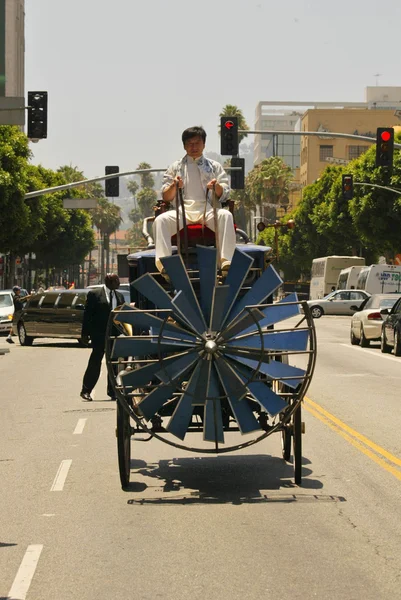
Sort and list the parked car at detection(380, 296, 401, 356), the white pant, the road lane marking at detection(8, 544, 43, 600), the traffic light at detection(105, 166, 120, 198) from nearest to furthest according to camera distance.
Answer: the road lane marking at detection(8, 544, 43, 600), the white pant, the parked car at detection(380, 296, 401, 356), the traffic light at detection(105, 166, 120, 198)

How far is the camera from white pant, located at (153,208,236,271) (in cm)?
980

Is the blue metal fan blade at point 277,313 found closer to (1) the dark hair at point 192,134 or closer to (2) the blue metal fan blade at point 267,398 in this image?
(2) the blue metal fan blade at point 267,398

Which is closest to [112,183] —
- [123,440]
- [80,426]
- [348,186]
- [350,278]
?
[348,186]

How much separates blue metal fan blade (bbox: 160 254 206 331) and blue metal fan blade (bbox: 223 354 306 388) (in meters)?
0.43

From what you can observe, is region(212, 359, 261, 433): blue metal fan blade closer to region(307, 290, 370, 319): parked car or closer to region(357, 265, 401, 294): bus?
region(307, 290, 370, 319): parked car

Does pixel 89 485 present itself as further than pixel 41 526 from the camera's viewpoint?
Yes

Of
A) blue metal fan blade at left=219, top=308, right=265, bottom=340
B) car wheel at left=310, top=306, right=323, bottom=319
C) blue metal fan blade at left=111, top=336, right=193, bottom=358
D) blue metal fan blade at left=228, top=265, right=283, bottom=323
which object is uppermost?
blue metal fan blade at left=228, top=265, right=283, bottom=323

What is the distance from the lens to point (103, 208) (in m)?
186

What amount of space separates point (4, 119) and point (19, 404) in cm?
1580

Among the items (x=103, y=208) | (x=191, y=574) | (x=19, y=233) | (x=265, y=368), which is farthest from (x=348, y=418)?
(x=103, y=208)

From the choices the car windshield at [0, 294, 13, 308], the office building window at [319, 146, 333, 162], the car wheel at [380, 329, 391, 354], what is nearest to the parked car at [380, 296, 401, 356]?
the car wheel at [380, 329, 391, 354]

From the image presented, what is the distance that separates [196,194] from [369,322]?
923 inches

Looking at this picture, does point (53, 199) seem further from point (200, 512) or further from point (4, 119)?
point (200, 512)

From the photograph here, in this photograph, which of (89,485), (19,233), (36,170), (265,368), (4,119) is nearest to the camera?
(265,368)
